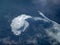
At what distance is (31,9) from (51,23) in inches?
23.3

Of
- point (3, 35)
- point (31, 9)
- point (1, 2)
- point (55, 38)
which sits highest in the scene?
point (1, 2)

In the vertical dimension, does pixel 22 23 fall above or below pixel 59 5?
below

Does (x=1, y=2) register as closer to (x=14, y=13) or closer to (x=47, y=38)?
(x=14, y=13)

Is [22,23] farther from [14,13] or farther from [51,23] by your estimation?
[51,23]

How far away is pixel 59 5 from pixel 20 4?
3.10ft

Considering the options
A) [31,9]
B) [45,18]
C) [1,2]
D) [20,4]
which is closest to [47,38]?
[45,18]

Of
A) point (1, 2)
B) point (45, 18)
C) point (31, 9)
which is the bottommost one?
point (45, 18)

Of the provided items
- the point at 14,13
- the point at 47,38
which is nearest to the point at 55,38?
the point at 47,38

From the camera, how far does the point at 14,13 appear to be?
402 cm

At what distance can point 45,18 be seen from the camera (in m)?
3.93

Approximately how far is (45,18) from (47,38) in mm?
483

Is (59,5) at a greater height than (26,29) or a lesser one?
greater

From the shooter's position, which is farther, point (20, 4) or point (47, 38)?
point (20, 4)

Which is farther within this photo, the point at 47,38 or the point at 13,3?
the point at 13,3
